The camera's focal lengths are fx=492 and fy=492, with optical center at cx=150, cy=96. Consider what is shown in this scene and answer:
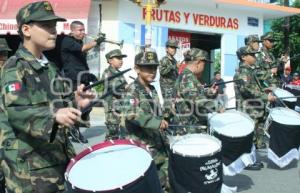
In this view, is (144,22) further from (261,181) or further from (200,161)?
(200,161)

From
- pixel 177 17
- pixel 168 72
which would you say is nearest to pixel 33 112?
pixel 168 72

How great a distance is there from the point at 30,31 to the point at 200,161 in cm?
226

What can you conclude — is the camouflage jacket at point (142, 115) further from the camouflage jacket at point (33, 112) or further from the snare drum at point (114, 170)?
the camouflage jacket at point (33, 112)

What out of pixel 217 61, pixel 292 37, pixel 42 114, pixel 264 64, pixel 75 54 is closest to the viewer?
pixel 42 114

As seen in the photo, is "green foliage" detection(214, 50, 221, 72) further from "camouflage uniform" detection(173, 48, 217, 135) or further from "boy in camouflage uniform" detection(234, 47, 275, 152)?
"camouflage uniform" detection(173, 48, 217, 135)

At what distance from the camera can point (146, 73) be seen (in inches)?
181

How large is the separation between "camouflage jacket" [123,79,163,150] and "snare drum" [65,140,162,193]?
3.60 ft

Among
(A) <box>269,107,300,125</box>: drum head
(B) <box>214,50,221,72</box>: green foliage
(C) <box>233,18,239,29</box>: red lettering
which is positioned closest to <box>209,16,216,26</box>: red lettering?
(C) <box>233,18,239,29</box>: red lettering

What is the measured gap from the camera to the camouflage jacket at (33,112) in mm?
2619

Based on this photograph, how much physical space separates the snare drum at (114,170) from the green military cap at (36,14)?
2.72 ft

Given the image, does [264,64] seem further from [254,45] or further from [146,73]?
[146,73]

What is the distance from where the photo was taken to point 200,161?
179 inches

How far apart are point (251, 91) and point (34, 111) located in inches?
208

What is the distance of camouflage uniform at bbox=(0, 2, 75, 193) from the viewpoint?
2639mm
